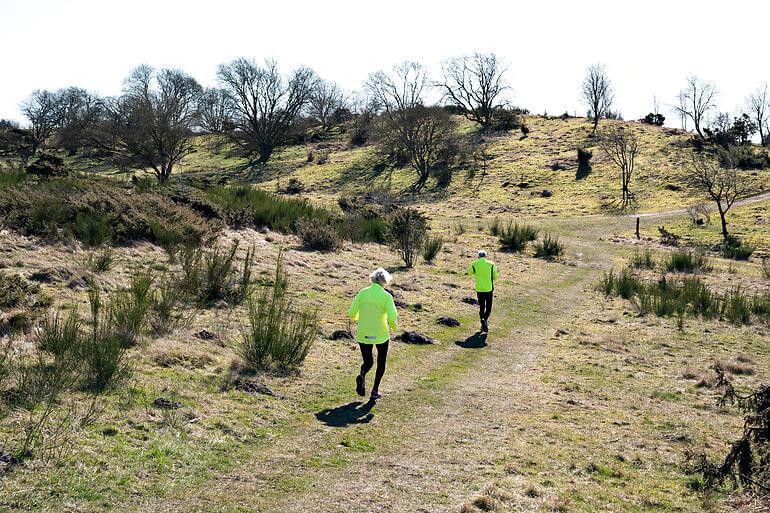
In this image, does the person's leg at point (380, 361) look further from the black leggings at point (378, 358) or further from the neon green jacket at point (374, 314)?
the neon green jacket at point (374, 314)

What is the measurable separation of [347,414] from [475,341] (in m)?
5.53

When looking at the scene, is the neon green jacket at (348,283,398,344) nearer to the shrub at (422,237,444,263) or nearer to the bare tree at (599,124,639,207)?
the shrub at (422,237,444,263)

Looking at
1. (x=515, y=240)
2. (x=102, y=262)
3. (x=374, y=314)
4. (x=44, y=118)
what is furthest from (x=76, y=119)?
(x=374, y=314)

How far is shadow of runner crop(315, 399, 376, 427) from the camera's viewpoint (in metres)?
7.67

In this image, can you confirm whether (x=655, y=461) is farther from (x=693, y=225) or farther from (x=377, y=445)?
(x=693, y=225)

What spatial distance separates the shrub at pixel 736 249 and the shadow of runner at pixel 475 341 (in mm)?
Result: 23425

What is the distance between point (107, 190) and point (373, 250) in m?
9.42

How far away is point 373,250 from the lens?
23.0 meters

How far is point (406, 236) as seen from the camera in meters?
20.9

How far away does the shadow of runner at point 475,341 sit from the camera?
1252cm

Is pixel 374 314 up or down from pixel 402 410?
up

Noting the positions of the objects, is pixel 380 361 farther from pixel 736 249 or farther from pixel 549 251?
pixel 736 249

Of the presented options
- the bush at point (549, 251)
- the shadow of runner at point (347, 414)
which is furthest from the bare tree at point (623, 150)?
the shadow of runner at point (347, 414)

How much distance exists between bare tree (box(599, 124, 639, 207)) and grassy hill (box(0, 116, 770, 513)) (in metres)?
33.6
